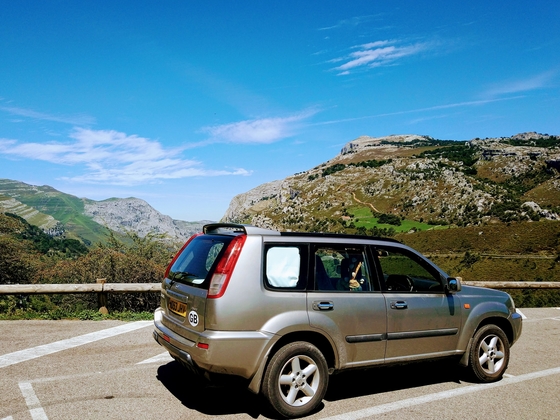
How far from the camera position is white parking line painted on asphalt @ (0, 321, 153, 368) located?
573 cm

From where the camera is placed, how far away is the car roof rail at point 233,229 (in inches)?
165

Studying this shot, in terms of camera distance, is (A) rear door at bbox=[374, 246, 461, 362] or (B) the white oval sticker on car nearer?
(B) the white oval sticker on car

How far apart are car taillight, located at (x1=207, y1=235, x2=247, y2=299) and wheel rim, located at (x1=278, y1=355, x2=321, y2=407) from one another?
96 cm

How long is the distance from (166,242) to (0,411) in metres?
16.1

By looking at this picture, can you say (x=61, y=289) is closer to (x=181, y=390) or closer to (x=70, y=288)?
(x=70, y=288)

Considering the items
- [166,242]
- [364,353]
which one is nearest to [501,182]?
[166,242]

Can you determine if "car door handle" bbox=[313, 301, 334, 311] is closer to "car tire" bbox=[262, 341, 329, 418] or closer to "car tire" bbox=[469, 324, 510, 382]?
"car tire" bbox=[262, 341, 329, 418]

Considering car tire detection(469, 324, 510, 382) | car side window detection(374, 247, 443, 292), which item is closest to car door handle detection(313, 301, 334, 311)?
car side window detection(374, 247, 443, 292)

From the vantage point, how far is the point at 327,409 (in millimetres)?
4309

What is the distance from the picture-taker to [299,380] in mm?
4066

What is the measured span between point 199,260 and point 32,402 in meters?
2.17

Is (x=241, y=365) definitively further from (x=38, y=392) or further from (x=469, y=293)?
(x=469, y=293)

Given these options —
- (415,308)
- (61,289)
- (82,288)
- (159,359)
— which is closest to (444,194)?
(82,288)

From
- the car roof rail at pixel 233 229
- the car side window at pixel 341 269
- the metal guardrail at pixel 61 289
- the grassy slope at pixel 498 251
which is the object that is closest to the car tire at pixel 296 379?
the car side window at pixel 341 269
